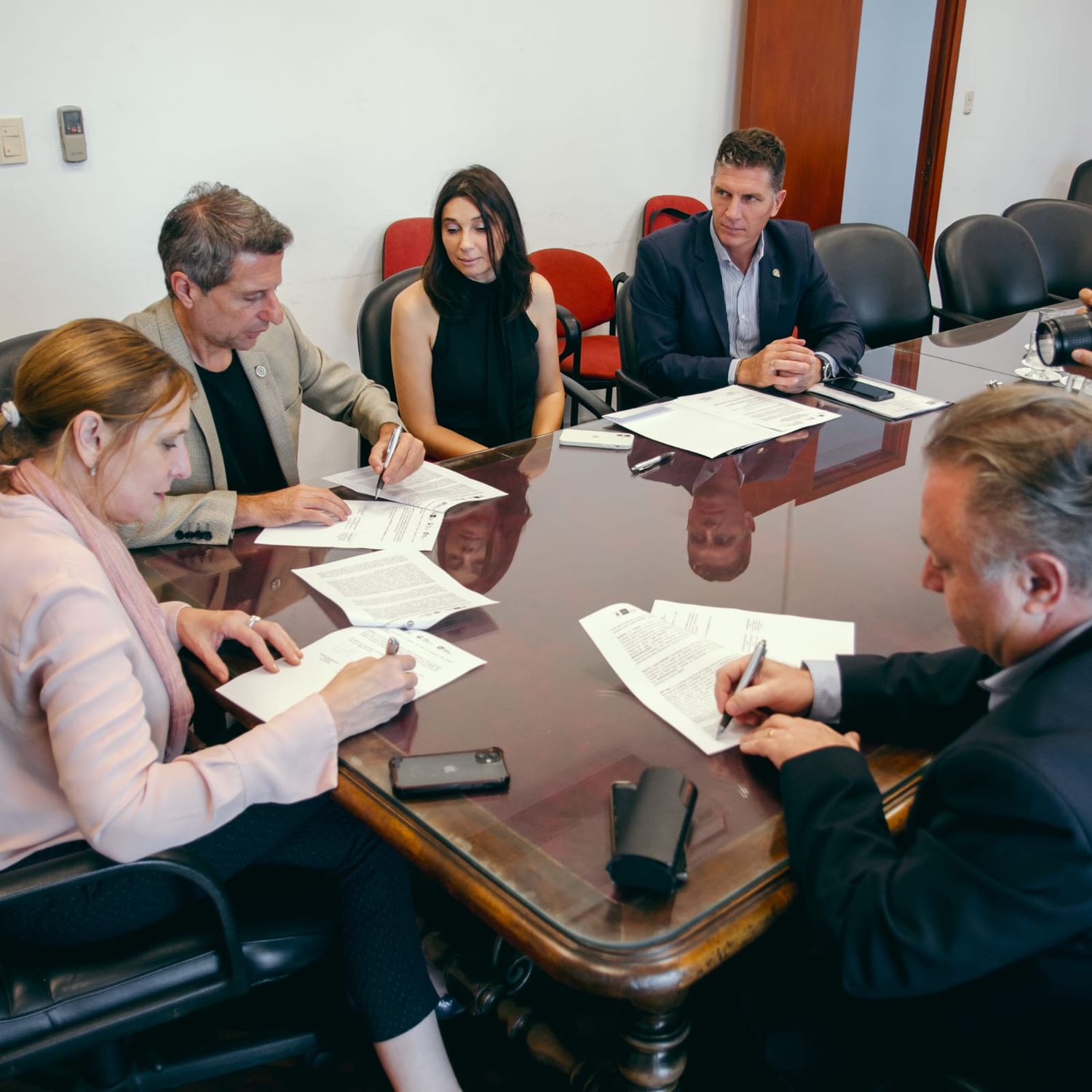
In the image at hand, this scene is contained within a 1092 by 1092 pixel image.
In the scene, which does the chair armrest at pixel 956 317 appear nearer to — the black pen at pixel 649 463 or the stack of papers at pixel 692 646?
the black pen at pixel 649 463

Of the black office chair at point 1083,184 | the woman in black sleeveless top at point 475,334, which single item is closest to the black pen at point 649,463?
the woman in black sleeveless top at point 475,334

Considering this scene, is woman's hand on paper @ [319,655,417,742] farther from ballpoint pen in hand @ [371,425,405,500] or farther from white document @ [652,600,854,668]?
ballpoint pen in hand @ [371,425,405,500]

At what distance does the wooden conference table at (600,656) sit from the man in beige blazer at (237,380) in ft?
0.22

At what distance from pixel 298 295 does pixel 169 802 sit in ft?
9.11

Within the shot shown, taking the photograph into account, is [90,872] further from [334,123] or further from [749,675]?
[334,123]

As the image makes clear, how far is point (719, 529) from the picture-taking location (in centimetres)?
183

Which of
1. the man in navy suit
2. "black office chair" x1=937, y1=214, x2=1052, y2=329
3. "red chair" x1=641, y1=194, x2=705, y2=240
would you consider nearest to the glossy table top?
the man in navy suit

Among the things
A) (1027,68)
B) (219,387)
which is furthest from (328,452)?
(1027,68)

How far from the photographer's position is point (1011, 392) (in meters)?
1.00

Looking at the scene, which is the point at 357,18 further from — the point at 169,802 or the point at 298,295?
the point at 169,802

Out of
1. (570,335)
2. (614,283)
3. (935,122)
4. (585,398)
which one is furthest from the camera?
(935,122)

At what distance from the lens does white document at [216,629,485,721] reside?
1339mm

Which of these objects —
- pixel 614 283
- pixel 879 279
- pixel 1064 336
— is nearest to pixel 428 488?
pixel 1064 336

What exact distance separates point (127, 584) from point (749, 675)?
30.3 inches
